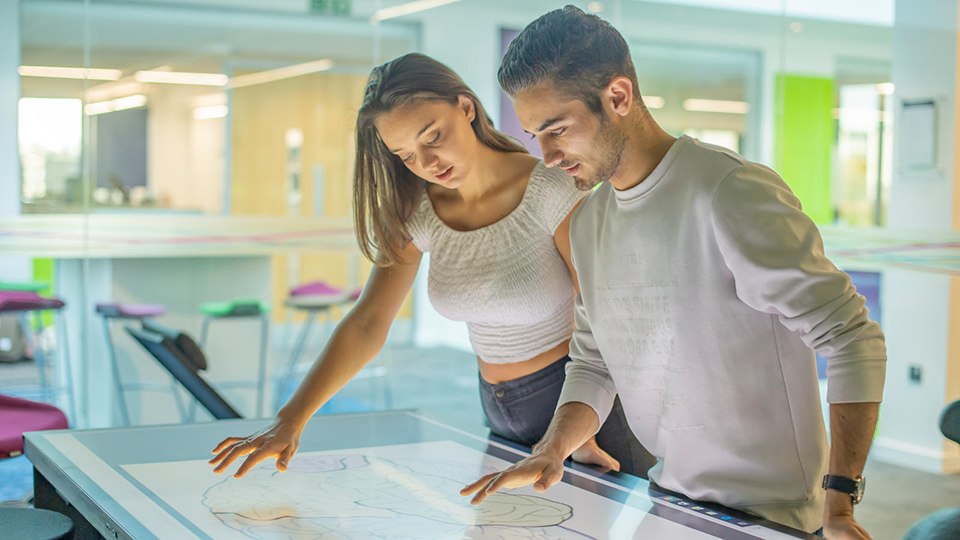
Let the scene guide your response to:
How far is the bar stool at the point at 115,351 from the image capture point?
4.43m

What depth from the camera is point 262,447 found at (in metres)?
1.58

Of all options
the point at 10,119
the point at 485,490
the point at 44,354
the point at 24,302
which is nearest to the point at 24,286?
the point at 24,302

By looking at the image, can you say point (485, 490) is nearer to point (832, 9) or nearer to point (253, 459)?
point (253, 459)

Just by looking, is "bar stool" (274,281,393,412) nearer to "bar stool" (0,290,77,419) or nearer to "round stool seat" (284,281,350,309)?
"round stool seat" (284,281,350,309)

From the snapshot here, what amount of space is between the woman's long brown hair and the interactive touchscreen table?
415mm

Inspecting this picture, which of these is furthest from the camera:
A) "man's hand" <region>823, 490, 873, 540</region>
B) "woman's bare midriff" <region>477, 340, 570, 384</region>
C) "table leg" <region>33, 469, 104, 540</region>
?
"woman's bare midriff" <region>477, 340, 570, 384</region>

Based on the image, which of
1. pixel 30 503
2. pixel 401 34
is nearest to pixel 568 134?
pixel 30 503

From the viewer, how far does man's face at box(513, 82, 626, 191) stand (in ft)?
4.29

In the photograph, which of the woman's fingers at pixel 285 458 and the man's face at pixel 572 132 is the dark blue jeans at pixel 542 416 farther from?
the man's face at pixel 572 132

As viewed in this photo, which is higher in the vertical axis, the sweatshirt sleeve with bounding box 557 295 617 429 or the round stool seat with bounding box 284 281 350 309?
the sweatshirt sleeve with bounding box 557 295 617 429

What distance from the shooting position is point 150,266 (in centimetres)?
469

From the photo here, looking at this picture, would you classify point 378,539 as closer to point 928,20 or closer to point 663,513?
point 663,513

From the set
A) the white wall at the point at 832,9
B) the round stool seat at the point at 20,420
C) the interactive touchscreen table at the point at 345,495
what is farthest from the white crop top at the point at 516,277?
the white wall at the point at 832,9

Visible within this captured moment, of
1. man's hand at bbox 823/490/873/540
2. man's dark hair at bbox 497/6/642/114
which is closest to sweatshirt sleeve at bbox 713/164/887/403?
man's hand at bbox 823/490/873/540
